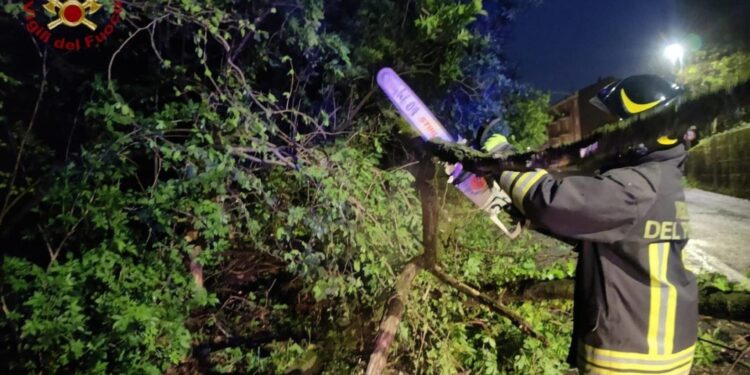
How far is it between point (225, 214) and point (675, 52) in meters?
9.98

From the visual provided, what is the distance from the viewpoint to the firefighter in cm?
158

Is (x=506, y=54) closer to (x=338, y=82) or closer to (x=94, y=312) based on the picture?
(x=338, y=82)

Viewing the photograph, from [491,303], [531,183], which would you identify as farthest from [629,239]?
[491,303]

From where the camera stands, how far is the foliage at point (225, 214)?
2.94 m

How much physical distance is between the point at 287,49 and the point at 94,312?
3.15 metres

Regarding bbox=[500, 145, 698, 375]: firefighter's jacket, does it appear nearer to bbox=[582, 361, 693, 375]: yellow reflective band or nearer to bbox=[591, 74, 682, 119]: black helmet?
bbox=[582, 361, 693, 375]: yellow reflective band

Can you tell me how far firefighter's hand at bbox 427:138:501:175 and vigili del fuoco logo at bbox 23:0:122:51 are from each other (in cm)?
277

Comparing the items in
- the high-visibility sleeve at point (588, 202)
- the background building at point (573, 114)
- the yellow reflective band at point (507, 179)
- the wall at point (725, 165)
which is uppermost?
the background building at point (573, 114)

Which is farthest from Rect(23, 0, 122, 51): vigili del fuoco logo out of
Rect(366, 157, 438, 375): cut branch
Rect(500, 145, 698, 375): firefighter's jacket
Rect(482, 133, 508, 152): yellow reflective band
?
Rect(500, 145, 698, 375): firefighter's jacket

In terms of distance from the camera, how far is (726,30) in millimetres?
10008

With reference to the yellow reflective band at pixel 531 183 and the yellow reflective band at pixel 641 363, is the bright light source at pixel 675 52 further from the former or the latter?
the yellow reflective band at pixel 531 183

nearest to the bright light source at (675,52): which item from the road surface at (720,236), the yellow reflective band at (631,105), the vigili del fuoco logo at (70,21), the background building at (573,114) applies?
the road surface at (720,236)

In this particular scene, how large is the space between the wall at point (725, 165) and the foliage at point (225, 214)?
701cm

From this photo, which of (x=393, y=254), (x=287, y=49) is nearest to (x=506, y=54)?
(x=287, y=49)
